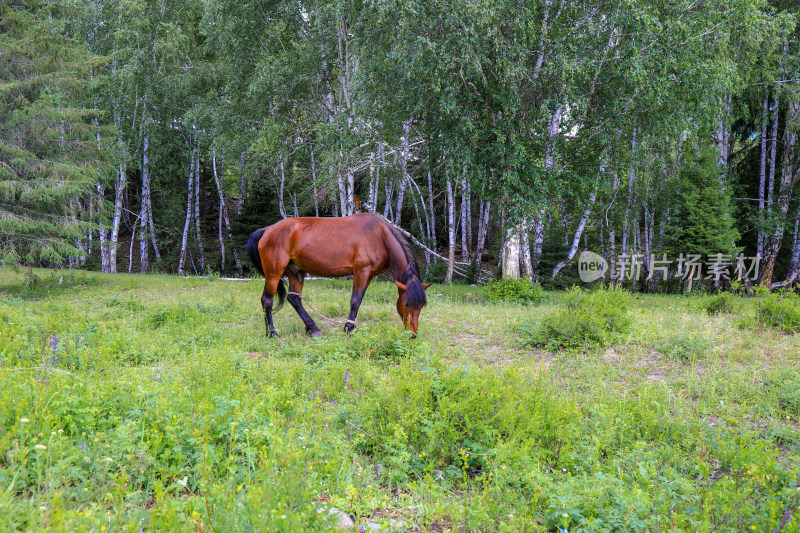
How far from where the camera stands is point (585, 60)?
10.8 meters

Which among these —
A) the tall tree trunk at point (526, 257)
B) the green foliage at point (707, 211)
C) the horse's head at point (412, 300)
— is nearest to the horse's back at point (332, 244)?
the horse's head at point (412, 300)

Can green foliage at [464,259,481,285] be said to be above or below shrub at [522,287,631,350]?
above

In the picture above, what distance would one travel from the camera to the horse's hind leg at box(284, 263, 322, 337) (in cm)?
742

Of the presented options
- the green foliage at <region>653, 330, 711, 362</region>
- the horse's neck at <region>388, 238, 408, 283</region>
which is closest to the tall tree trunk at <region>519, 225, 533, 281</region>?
the green foliage at <region>653, 330, 711, 362</region>

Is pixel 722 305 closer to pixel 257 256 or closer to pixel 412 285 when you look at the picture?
pixel 412 285

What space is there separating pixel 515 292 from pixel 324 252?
6430 millimetres

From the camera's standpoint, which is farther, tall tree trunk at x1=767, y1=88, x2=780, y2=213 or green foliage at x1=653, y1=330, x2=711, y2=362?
tall tree trunk at x1=767, y1=88, x2=780, y2=213

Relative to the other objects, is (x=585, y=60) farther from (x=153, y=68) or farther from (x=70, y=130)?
(x=153, y=68)

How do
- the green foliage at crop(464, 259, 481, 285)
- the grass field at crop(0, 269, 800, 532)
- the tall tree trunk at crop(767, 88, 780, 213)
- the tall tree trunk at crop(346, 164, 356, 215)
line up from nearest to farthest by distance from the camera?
the grass field at crop(0, 269, 800, 532), the tall tree trunk at crop(346, 164, 356, 215), the tall tree trunk at crop(767, 88, 780, 213), the green foliage at crop(464, 259, 481, 285)

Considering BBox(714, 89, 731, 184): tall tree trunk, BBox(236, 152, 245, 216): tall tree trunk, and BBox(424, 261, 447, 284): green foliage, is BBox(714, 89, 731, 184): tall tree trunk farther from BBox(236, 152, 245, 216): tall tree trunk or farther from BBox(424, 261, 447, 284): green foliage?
BBox(236, 152, 245, 216): tall tree trunk

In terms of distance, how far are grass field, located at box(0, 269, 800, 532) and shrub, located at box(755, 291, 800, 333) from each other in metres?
1.45

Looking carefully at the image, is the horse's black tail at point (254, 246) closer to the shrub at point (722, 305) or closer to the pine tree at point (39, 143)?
the pine tree at point (39, 143)

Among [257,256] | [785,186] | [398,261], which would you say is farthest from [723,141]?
[257,256]

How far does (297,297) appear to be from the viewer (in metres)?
7.62
